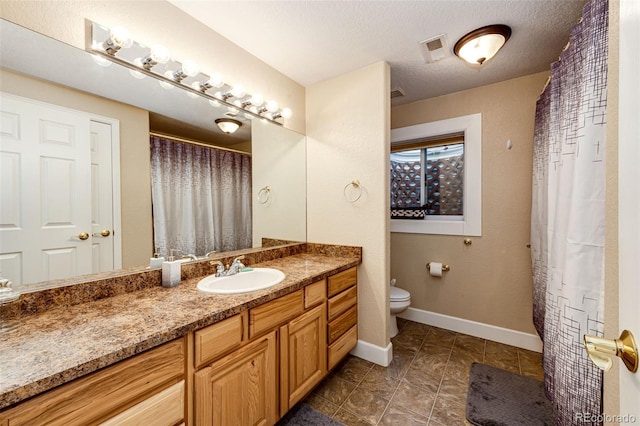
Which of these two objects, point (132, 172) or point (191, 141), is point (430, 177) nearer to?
point (191, 141)

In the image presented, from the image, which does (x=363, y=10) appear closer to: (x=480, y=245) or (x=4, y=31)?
(x=4, y=31)

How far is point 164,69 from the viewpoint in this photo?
1.35 meters

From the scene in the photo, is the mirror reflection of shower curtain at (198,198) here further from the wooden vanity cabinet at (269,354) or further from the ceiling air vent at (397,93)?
the ceiling air vent at (397,93)

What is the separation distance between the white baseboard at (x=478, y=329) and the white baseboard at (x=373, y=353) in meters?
0.80

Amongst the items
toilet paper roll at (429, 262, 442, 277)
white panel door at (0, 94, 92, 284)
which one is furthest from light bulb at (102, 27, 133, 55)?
toilet paper roll at (429, 262, 442, 277)

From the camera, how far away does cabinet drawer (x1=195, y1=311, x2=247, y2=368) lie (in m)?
0.95

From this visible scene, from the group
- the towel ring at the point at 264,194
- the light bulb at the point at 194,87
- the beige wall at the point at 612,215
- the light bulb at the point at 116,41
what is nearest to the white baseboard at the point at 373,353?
the towel ring at the point at 264,194

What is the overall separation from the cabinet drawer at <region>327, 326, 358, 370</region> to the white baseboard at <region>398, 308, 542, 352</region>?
3.25ft

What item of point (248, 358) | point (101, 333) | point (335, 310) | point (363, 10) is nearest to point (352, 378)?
point (335, 310)

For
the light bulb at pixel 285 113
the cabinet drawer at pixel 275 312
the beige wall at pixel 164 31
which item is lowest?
the cabinet drawer at pixel 275 312

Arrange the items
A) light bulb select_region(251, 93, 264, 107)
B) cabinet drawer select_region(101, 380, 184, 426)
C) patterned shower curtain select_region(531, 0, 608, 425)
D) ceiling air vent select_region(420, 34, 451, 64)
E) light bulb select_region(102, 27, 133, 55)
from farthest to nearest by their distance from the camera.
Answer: light bulb select_region(251, 93, 264, 107)
ceiling air vent select_region(420, 34, 451, 64)
light bulb select_region(102, 27, 133, 55)
patterned shower curtain select_region(531, 0, 608, 425)
cabinet drawer select_region(101, 380, 184, 426)

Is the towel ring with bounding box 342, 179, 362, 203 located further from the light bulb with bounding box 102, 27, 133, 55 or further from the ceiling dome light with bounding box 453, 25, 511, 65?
the light bulb with bounding box 102, 27, 133, 55

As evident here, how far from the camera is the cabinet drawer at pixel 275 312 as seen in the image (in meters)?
1.16

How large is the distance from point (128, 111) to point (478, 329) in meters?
3.12
